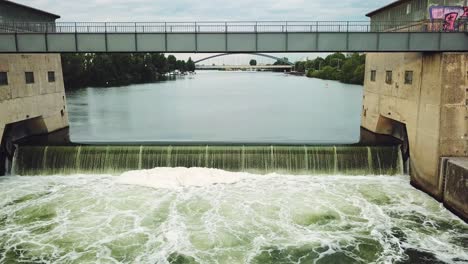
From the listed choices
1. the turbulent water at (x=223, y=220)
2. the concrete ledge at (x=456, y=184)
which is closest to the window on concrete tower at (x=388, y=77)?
the turbulent water at (x=223, y=220)

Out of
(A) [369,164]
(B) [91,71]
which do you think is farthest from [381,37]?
(B) [91,71]

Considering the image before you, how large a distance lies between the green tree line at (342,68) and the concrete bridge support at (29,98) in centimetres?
6844

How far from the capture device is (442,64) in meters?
19.4

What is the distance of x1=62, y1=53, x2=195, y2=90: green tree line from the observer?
273 feet

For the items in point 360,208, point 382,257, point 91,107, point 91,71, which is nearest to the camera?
point 382,257

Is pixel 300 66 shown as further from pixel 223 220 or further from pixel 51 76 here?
pixel 223 220

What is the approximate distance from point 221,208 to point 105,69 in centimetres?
8283

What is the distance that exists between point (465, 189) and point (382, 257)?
550cm

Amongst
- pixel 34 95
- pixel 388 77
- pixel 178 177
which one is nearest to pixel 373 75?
pixel 388 77

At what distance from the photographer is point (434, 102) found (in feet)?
65.1

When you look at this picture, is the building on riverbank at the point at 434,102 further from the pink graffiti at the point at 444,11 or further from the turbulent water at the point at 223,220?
the turbulent water at the point at 223,220

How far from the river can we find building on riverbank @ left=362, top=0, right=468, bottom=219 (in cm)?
114

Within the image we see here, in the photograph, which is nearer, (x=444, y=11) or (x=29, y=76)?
(x=444, y=11)

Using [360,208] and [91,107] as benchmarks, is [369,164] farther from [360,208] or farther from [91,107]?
[91,107]
